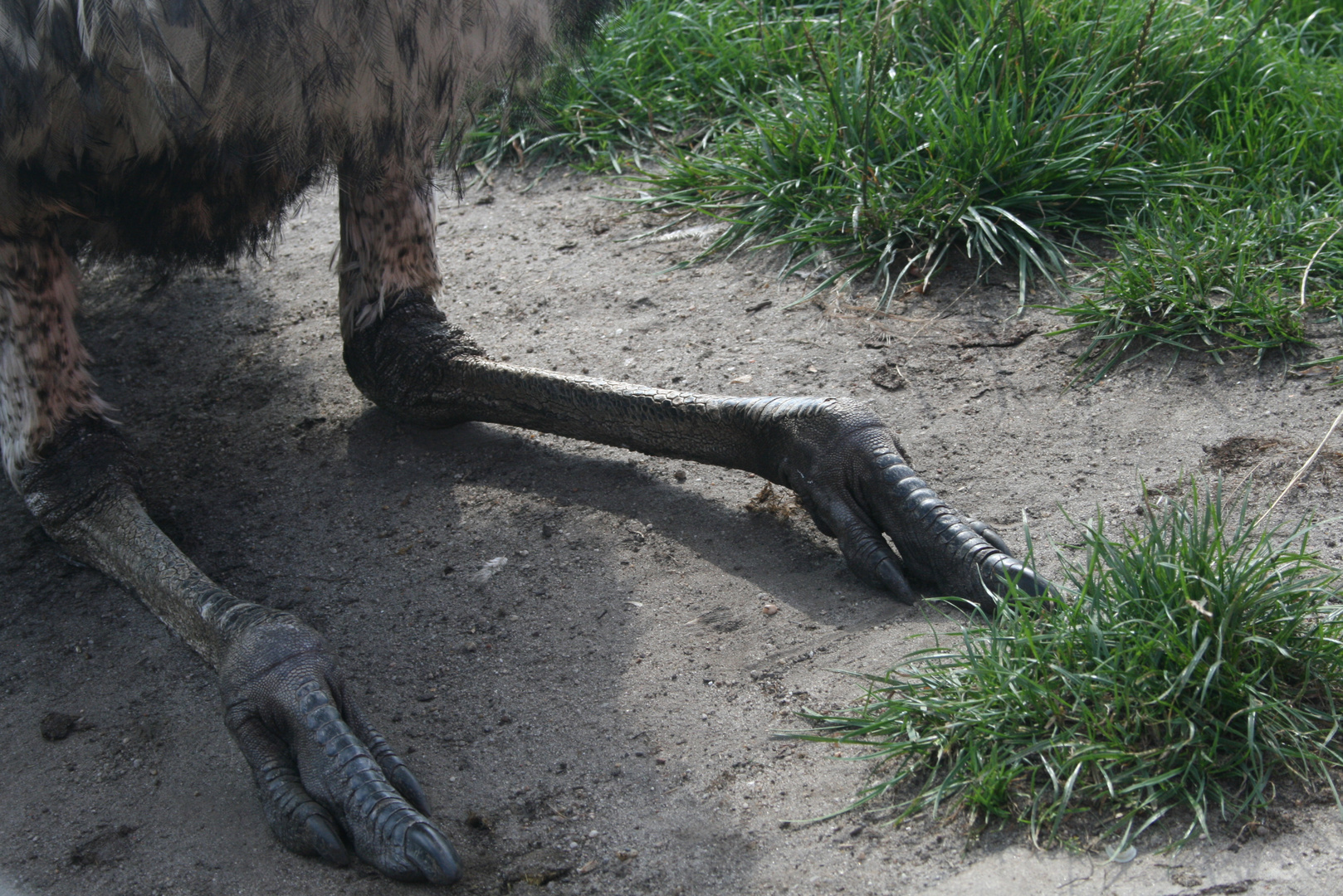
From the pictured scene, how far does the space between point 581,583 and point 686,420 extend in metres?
0.45

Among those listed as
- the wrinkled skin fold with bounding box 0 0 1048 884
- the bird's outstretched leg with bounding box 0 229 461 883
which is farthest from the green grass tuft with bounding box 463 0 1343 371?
the bird's outstretched leg with bounding box 0 229 461 883

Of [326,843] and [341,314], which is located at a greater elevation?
[341,314]

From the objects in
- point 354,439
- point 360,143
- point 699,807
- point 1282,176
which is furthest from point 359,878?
point 1282,176

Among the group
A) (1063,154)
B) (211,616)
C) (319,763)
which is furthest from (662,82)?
(319,763)

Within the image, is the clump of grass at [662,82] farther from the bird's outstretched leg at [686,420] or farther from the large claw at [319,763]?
the large claw at [319,763]

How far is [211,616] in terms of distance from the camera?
2301 millimetres

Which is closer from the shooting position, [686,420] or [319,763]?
[319,763]

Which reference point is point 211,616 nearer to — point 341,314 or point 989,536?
point 341,314

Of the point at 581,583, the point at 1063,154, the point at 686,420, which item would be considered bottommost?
the point at 581,583

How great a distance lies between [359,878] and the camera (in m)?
1.88

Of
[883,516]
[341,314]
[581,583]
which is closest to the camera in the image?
[883,516]

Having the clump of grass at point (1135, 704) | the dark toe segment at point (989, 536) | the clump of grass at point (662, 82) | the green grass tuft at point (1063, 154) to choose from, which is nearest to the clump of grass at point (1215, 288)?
the green grass tuft at point (1063, 154)

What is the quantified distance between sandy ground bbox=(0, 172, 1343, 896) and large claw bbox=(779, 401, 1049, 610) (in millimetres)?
89

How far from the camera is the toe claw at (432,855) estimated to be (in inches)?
71.4
